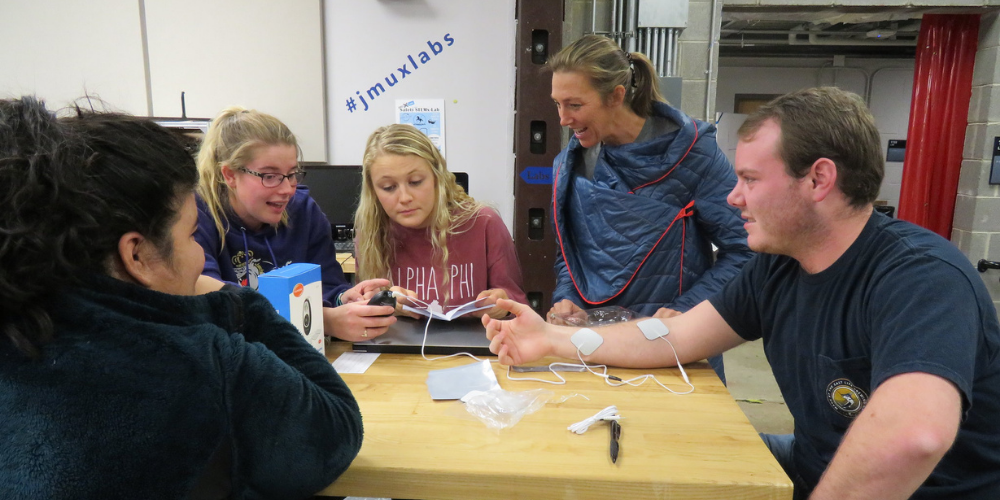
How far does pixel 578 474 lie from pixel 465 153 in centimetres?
292

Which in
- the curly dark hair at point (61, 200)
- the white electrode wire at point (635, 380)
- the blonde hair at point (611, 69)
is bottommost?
the white electrode wire at point (635, 380)

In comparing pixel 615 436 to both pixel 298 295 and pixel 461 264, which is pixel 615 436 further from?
pixel 461 264

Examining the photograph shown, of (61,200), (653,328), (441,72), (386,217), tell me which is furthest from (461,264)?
(441,72)

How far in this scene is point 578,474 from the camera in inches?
36.2

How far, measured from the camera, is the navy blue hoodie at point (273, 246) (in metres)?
1.66

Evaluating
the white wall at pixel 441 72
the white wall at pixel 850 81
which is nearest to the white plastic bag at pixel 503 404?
the white wall at pixel 441 72

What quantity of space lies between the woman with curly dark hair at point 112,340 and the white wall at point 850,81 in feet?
29.8

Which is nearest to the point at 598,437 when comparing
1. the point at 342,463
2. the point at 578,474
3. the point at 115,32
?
the point at 578,474

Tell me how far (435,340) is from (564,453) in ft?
1.97

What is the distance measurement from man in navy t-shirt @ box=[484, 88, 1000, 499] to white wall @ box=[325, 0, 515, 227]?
7.31 ft

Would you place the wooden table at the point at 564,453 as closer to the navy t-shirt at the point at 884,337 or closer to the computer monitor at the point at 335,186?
the navy t-shirt at the point at 884,337

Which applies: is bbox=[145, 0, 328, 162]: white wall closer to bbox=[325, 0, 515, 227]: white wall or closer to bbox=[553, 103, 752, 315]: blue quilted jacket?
bbox=[325, 0, 515, 227]: white wall

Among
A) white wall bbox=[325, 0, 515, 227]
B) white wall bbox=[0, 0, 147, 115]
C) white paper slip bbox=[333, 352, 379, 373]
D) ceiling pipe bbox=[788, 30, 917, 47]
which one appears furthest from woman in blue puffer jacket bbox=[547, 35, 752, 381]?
ceiling pipe bbox=[788, 30, 917, 47]

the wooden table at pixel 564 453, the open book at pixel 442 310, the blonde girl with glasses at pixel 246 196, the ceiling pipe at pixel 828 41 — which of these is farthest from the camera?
the ceiling pipe at pixel 828 41
